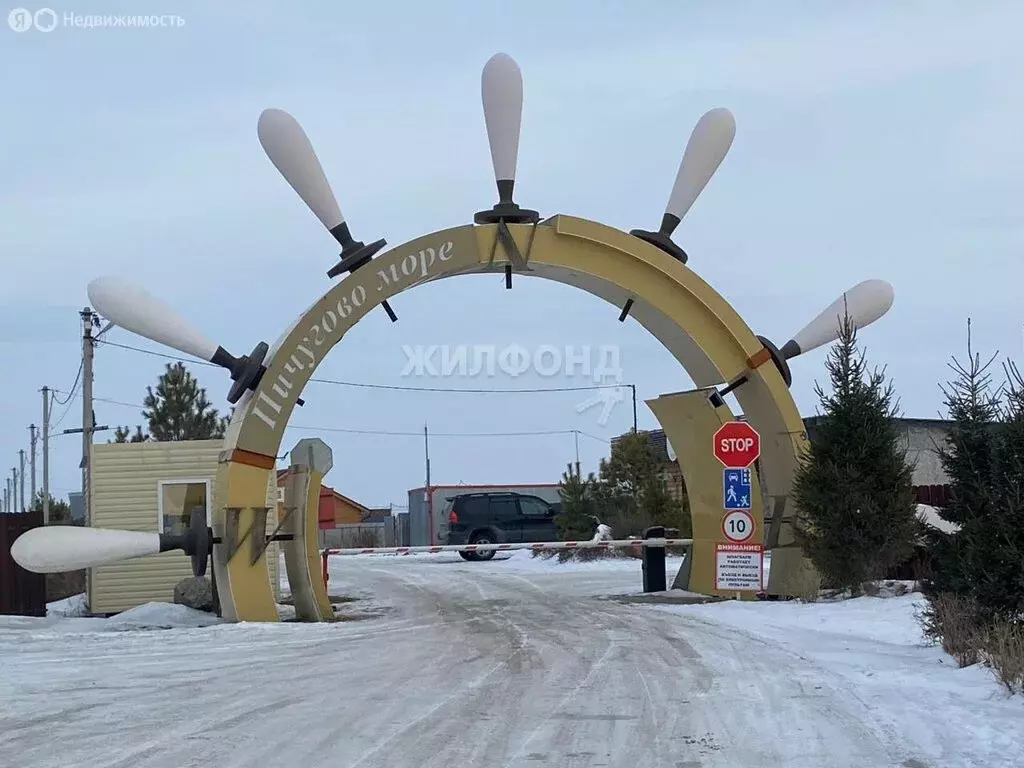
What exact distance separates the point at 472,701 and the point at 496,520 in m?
25.5

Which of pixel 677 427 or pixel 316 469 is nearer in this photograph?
pixel 316 469

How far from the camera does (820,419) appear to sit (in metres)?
16.0

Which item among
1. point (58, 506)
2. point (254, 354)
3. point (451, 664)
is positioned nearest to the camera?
point (451, 664)

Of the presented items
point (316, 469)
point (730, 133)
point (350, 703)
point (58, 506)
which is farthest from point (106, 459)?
Answer: point (58, 506)

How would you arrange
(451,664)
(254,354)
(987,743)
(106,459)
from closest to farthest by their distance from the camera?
(987,743), (451,664), (254,354), (106,459)

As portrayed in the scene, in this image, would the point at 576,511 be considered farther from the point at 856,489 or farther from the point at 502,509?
the point at 856,489

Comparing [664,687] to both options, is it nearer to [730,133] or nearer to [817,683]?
[817,683]

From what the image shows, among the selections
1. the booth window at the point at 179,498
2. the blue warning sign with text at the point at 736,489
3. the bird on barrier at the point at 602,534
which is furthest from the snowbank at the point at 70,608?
the blue warning sign with text at the point at 736,489

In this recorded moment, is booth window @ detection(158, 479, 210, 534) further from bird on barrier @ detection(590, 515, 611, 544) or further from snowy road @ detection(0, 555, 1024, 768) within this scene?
snowy road @ detection(0, 555, 1024, 768)

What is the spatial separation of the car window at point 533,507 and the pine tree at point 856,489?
19.3 m

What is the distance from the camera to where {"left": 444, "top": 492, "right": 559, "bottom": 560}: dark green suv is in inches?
1331

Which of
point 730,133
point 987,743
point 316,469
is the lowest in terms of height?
point 987,743

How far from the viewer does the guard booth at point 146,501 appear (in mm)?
20609

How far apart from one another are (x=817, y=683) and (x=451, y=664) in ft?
10.5
